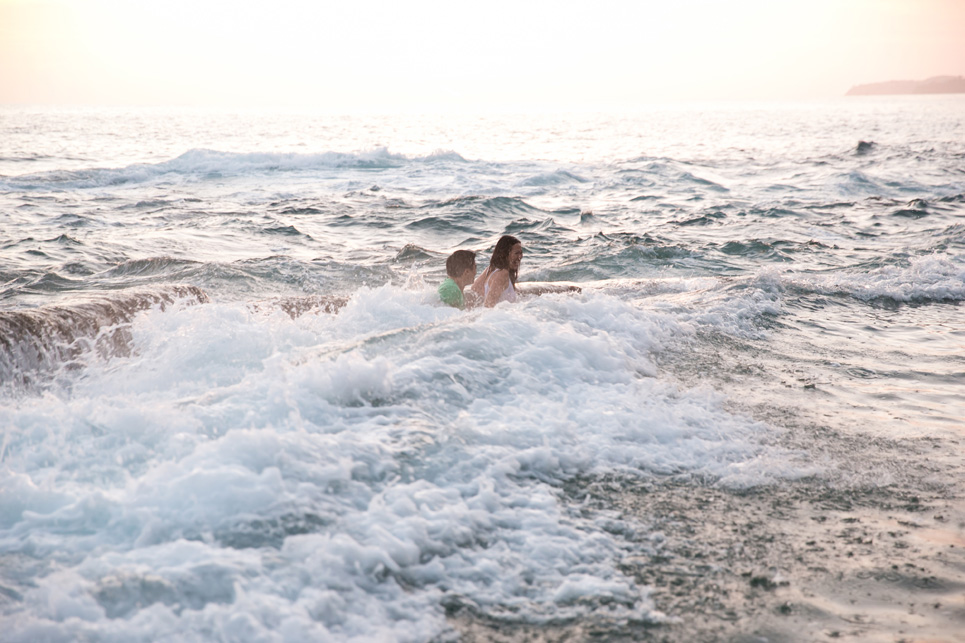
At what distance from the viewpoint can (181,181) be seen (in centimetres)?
2111

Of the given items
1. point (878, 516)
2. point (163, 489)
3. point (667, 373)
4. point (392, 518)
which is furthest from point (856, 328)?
point (163, 489)

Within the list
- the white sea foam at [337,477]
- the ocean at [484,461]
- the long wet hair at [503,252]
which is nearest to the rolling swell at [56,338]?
the ocean at [484,461]

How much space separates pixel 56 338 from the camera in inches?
204

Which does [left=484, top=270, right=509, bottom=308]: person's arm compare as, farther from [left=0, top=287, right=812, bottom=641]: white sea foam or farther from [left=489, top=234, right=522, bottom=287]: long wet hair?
[left=0, top=287, right=812, bottom=641]: white sea foam

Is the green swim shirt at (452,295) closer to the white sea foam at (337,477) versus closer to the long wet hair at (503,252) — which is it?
the long wet hair at (503,252)

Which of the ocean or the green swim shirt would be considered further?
the green swim shirt

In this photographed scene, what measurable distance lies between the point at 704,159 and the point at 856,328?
23585 mm

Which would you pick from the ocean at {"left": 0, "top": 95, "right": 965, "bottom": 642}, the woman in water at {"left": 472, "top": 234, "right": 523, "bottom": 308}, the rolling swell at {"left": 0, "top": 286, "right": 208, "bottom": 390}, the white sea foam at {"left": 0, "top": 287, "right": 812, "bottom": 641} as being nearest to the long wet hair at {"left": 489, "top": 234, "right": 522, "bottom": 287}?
the woman in water at {"left": 472, "top": 234, "right": 523, "bottom": 308}

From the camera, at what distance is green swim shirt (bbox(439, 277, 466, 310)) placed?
6656 mm

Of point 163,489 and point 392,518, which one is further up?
point 163,489

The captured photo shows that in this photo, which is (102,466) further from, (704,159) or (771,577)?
(704,159)

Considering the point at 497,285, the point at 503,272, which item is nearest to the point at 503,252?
the point at 503,272

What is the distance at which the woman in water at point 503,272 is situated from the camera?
6.68 meters

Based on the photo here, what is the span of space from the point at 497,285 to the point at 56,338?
3.87 meters
